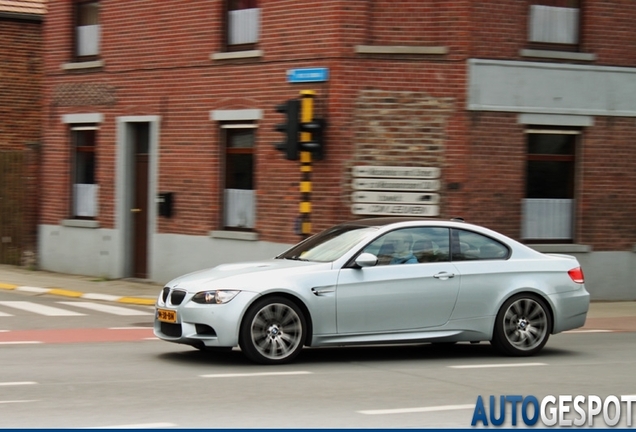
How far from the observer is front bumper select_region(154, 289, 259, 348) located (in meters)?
10.6

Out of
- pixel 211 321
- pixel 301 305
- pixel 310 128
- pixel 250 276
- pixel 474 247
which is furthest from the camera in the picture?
pixel 310 128

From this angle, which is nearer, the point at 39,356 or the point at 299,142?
the point at 39,356

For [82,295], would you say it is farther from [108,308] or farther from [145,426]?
[145,426]

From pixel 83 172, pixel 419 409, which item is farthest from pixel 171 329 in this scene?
pixel 83 172

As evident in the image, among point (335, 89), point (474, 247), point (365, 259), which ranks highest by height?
point (335, 89)

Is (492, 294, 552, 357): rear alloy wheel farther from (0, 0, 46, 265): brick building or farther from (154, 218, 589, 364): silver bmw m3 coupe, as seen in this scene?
(0, 0, 46, 265): brick building

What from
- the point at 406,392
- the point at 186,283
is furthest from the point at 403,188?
the point at 406,392

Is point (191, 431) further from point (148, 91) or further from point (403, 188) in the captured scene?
point (148, 91)

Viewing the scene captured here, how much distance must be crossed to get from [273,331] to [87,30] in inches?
564

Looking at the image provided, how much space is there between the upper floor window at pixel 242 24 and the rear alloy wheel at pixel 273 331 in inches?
392

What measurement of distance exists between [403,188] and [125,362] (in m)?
7.92

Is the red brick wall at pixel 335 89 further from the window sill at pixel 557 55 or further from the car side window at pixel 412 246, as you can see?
the car side window at pixel 412 246

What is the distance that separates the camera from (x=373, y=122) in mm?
18203

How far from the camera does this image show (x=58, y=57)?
78.1ft
